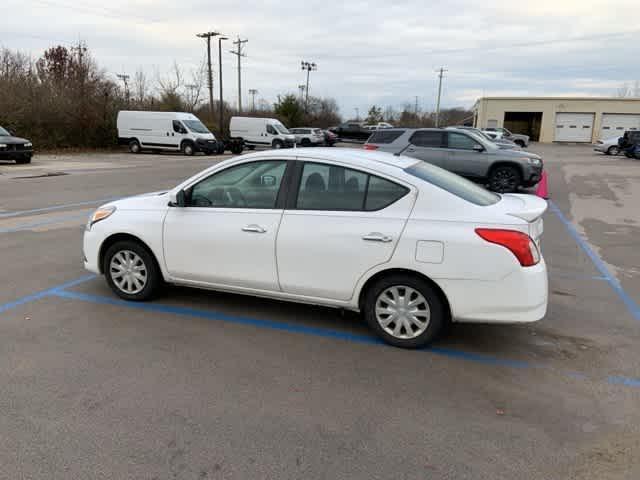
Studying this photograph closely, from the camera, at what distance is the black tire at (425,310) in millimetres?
4008

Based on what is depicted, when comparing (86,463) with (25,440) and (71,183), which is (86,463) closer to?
(25,440)

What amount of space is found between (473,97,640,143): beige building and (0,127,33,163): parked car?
164ft

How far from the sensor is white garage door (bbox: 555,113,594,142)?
2205 inches

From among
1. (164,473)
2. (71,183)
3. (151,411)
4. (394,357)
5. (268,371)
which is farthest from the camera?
(71,183)

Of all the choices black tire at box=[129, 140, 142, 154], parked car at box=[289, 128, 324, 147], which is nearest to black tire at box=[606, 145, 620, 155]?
parked car at box=[289, 128, 324, 147]

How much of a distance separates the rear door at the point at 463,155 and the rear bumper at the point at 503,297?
10531mm

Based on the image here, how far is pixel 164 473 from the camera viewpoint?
105 inches

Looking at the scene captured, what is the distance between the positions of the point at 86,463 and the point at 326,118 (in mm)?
68738

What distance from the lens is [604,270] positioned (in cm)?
687

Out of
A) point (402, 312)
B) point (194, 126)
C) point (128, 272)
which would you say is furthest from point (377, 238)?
point (194, 126)

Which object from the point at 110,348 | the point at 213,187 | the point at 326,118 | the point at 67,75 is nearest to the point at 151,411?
the point at 110,348

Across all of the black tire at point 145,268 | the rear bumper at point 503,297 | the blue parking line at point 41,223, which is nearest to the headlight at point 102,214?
the black tire at point 145,268

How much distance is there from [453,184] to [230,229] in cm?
204

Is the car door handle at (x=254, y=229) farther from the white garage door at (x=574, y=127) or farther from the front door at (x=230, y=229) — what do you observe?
the white garage door at (x=574, y=127)
